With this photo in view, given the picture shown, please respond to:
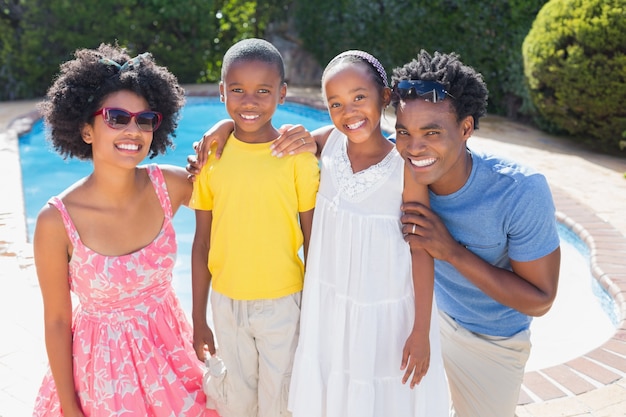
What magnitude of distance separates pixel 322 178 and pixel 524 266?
856mm

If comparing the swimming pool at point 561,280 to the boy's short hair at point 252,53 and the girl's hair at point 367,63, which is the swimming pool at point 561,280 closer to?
the boy's short hair at point 252,53

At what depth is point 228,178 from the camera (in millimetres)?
2564

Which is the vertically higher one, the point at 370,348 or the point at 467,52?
the point at 467,52

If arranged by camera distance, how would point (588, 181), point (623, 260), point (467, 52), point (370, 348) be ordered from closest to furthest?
1. point (370, 348)
2. point (623, 260)
3. point (588, 181)
4. point (467, 52)

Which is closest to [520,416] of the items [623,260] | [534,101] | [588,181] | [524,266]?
[524,266]

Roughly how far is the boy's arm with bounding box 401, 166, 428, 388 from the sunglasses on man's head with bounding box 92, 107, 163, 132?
1.04 meters

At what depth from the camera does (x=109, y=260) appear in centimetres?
247

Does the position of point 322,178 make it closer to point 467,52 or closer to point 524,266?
point 524,266

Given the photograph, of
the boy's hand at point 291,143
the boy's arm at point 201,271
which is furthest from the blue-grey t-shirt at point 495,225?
the boy's arm at point 201,271

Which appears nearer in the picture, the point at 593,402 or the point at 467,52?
the point at 593,402

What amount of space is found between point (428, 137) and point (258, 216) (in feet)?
2.42

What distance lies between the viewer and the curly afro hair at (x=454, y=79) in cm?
239

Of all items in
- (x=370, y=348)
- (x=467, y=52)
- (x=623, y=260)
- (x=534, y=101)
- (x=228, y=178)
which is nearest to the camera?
(x=370, y=348)

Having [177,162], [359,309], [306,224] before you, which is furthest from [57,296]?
[177,162]
